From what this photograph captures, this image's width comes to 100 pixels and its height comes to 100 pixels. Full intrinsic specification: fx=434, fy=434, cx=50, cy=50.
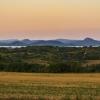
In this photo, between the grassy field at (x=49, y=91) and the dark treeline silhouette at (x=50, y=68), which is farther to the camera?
the dark treeline silhouette at (x=50, y=68)

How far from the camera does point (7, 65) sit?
6938cm

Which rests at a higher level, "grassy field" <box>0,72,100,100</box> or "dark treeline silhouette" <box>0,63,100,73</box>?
"grassy field" <box>0,72,100,100</box>

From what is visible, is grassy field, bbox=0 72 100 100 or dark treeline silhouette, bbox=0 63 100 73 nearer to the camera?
grassy field, bbox=0 72 100 100

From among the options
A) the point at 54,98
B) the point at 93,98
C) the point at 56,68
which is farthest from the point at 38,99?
the point at 56,68

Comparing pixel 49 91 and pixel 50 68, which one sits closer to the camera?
pixel 49 91

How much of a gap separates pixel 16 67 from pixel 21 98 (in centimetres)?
4736

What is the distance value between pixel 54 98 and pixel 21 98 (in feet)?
5.37

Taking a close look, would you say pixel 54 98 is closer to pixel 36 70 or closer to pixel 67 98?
pixel 67 98

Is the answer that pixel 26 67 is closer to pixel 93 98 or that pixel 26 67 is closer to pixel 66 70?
pixel 66 70

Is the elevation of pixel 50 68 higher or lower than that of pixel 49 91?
lower

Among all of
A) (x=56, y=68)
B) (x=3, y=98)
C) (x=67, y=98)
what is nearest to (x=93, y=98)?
(x=67, y=98)

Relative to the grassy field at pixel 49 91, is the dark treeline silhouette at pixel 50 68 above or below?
below

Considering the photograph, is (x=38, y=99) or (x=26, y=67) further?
(x=26, y=67)

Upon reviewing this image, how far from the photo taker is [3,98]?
70.9 ft
